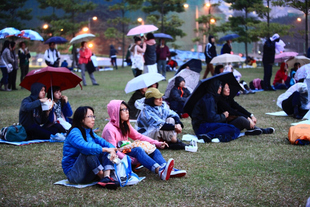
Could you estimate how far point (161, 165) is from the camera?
13.8 feet

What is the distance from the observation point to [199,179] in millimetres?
4113

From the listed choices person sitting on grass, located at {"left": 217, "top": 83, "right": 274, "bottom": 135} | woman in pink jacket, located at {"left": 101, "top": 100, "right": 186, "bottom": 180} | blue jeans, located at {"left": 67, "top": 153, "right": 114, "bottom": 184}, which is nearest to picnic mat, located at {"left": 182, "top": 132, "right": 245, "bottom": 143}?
person sitting on grass, located at {"left": 217, "top": 83, "right": 274, "bottom": 135}

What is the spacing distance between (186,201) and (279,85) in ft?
34.0

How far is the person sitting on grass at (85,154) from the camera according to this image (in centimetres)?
373

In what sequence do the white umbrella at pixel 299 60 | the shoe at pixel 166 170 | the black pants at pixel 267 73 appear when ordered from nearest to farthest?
the shoe at pixel 166 170, the white umbrella at pixel 299 60, the black pants at pixel 267 73

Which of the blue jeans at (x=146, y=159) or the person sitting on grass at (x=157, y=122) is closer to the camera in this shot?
the blue jeans at (x=146, y=159)

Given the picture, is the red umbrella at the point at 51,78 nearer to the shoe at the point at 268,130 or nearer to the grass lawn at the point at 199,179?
the grass lawn at the point at 199,179

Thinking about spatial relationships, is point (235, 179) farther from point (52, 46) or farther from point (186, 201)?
point (52, 46)

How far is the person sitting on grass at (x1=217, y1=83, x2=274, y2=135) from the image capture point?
622 cm

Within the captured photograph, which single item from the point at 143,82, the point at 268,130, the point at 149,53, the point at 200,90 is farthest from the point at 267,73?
the point at 200,90

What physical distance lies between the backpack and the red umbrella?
11.4 ft

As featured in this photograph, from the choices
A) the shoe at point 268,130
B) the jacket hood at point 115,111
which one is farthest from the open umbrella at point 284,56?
the jacket hood at point 115,111

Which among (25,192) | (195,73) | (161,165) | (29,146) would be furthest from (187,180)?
(195,73)

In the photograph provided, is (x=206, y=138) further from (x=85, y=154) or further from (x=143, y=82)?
(x=85, y=154)
